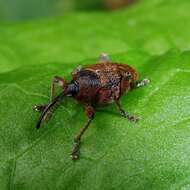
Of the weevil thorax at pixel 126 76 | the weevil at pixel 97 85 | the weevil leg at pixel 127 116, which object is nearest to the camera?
the weevil leg at pixel 127 116

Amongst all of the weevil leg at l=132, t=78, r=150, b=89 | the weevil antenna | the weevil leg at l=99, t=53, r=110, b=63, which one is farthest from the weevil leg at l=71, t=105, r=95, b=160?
the weevil leg at l=99, t=53, r=110, b=63

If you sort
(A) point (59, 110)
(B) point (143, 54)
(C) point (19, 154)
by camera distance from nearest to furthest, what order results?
1. (C) point (19, 154)
2. (A) point (59, 110)
3. (B) point (143, 54)

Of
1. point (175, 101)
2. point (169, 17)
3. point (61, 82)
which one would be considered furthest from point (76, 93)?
point (169, 17)

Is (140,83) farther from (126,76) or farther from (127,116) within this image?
(127,116)

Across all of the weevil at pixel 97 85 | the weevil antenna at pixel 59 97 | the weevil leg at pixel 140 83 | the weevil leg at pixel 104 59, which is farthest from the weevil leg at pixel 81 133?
the weevil leg at pixel 104 59

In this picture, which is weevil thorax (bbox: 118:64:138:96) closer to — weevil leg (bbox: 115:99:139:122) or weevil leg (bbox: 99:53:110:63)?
weevil leg (bbox: 99:53:110:63)

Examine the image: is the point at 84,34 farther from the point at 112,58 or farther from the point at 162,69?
the point at 162,69

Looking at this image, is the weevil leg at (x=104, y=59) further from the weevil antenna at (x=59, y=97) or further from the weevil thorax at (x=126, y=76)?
the weevil antenna at (x=59, y=97)

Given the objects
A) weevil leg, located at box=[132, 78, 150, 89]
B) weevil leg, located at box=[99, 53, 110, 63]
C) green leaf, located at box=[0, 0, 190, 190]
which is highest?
weevil leg, located at box=[99, 53, 110, 63]
